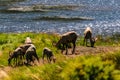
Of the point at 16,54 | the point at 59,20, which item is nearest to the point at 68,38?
the point at 16,54

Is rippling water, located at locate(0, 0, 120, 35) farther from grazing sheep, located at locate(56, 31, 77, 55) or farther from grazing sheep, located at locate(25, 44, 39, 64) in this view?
grazing sheep, located at locate(25, 44, 39, 64)

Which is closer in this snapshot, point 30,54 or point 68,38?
point 30,54

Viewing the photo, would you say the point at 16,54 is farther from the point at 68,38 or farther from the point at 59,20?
the point at 59,20

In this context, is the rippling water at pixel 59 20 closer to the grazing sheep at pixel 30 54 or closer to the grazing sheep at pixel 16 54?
the grazing sheep at pixel 16 54

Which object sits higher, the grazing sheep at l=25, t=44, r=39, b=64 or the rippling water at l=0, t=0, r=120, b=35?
the grazing sheep at l=25, t=44, r=39, b=64

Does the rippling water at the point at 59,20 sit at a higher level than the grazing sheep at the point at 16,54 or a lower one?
lower

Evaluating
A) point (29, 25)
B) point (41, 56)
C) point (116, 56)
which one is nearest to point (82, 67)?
point (116, 56)

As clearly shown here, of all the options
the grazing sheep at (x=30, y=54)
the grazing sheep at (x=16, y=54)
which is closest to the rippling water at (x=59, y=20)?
the grazing sheep at (x=16, y=54)

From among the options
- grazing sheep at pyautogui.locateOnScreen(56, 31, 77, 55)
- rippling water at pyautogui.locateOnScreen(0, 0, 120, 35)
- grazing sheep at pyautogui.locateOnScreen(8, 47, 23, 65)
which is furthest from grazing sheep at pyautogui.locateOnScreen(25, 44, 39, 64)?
rippling water at pyautogui.locateOnScreen(0, 0, 120, 35)

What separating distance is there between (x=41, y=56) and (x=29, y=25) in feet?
93.7

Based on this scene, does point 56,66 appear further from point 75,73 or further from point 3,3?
Result: point 3,3

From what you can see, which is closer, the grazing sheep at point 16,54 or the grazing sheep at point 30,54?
the grazing sheep at point 30,54

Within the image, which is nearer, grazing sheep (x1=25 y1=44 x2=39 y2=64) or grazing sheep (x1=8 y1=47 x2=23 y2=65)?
grazing sheep (x1=25 y1=44 x2=39 y2=64)

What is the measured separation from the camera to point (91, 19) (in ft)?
185
